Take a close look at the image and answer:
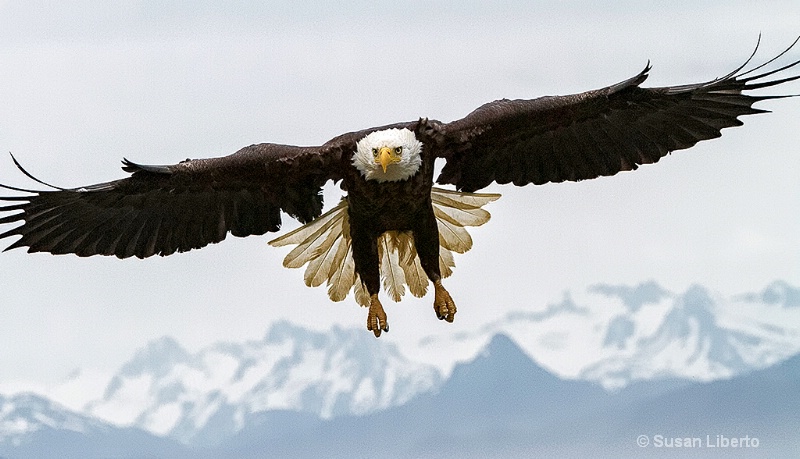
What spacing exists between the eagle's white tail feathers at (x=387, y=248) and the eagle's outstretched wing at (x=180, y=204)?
18 cm

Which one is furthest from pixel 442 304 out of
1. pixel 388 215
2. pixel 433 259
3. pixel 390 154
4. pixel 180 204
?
pixel 180 204

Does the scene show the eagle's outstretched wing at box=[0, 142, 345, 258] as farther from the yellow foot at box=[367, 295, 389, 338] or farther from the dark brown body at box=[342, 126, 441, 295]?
the yellow foot at box=[367, 295, 389, 338]

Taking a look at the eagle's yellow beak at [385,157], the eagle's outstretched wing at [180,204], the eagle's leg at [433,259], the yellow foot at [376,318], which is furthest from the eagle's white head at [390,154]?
the yellow foot at [376,318]

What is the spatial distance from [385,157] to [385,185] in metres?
0.32

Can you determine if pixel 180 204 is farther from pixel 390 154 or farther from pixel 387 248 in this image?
pixel 390 154

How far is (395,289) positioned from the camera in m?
10.1

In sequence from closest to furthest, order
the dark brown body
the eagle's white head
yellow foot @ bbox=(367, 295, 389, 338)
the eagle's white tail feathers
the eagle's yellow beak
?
1. the eagle's yellow beak
2. the eagle's white head
3. the dark brown body
4. yellow foot @ bbox=(367, 295, 389, 338)
5. the eagle's white tail feathers

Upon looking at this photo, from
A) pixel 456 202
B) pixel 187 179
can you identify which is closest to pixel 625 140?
pixel 456 202

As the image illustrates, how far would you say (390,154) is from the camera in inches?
347

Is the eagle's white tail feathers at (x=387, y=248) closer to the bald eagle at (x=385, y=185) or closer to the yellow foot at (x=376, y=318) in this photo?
the bald eagle at (x=385, y=185)

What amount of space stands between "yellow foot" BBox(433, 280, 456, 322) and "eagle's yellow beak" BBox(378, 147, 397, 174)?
108 centimetres

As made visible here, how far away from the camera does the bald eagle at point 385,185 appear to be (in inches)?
364

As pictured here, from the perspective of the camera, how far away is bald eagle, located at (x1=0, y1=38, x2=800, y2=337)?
924cm

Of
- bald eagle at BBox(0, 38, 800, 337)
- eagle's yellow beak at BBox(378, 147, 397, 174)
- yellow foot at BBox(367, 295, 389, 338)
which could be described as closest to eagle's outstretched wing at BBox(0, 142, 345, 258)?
bald eagle at BBox(0, 38, 800, 337)
